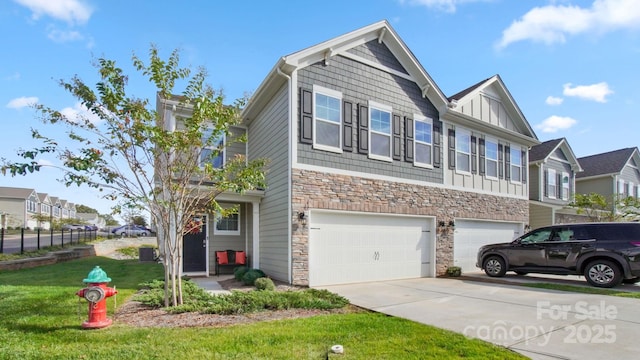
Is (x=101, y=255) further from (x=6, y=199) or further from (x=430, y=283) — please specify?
(x=6, y=199)

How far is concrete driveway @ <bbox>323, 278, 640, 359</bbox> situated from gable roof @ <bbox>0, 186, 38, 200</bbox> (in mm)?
56762

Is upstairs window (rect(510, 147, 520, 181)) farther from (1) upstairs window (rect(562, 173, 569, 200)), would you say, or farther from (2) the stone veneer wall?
(1) upstairs window (rect(562, 173, 569, 200))

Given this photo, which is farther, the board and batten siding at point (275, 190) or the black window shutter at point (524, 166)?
the black window shutter at point (524, 166)

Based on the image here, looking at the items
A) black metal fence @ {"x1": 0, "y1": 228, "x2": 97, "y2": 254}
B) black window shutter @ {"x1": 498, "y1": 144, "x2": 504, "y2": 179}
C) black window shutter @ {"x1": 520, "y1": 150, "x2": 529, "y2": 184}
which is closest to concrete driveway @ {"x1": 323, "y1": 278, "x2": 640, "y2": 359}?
black window shutter @ {"x1": 498, "y1": 144, "x2": 504, "y2": 179}

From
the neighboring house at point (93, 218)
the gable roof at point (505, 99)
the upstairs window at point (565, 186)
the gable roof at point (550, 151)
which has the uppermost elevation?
the gable roof at point (505, 99)

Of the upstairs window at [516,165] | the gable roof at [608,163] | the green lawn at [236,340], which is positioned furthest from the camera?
the gable roof at [608,163]

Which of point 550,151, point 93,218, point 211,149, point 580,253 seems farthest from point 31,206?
point 580,253

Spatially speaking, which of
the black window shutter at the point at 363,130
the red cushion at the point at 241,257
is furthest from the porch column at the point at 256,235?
the black window shutter at the point at 363,130

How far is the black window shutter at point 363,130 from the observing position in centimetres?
1127

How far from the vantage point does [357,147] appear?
1120 centimetres

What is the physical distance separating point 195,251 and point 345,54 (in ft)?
25.8

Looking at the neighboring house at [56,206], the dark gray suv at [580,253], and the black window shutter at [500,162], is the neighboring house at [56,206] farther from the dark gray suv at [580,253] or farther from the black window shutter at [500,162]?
the dark gray suv at [580,253]

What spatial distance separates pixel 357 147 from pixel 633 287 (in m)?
8.35

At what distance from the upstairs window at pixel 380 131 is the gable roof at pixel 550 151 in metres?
12.5
